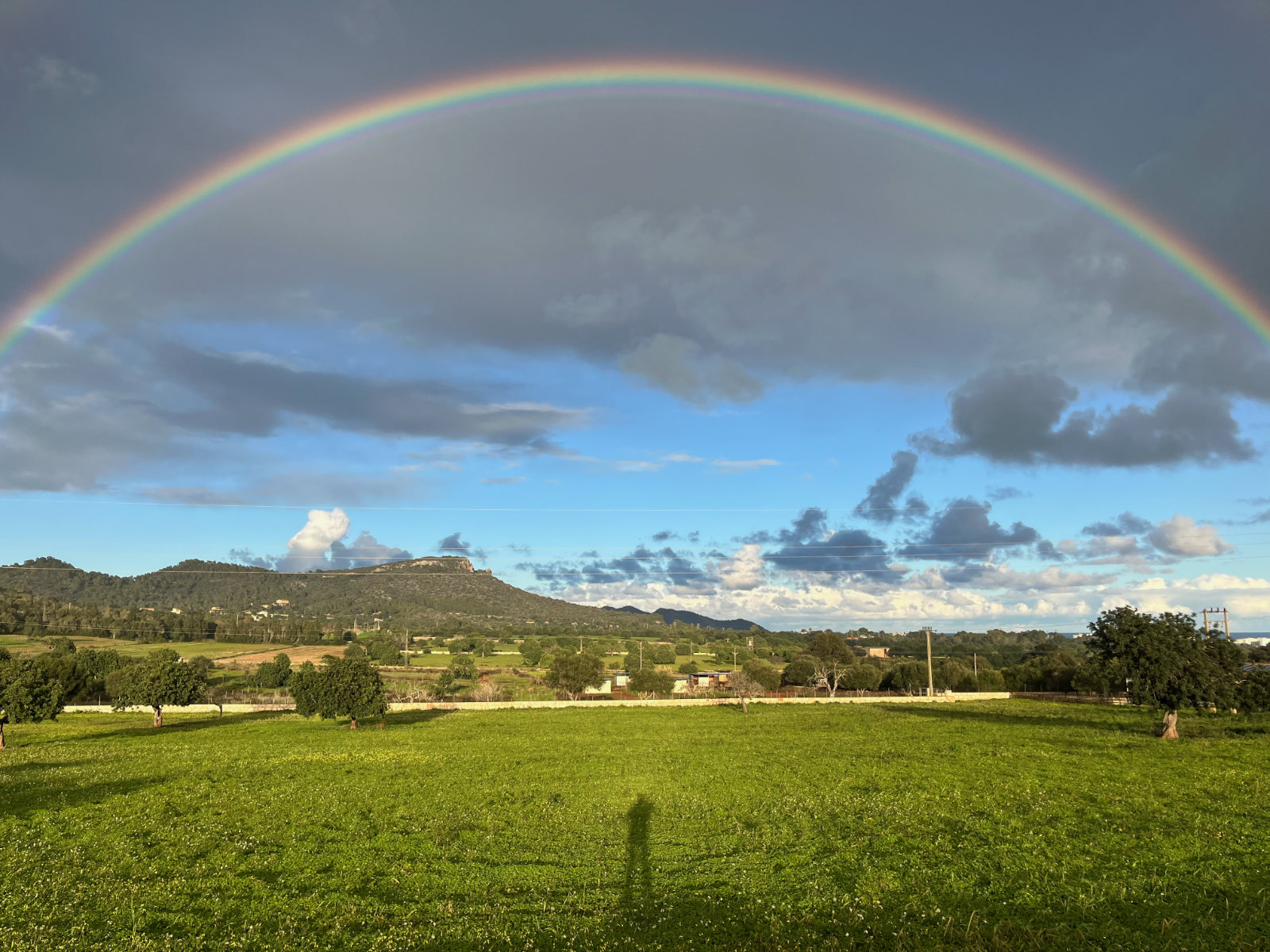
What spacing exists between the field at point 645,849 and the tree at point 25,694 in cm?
865

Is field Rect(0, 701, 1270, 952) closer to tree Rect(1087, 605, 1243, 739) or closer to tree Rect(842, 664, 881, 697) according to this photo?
tree Rect(1087, 605, 1243, 739)

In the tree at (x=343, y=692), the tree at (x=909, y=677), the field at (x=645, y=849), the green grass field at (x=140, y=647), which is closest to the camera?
the field at (x=645, y=849)

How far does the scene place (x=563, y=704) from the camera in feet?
267

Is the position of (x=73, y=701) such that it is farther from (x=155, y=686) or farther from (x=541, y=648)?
(x=541, y=648)

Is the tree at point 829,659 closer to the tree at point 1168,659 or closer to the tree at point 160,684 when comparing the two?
the tree at point 1168,659

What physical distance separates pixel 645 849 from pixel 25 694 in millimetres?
48762

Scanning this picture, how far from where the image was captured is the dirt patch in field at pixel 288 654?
135250 mm

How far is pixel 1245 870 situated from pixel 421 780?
27.7m

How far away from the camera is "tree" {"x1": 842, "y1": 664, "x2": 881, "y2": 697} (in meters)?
124

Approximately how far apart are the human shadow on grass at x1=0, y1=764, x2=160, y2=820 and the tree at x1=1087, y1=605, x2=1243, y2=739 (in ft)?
169

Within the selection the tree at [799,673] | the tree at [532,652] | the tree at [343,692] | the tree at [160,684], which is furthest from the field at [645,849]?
the tree at [532,652]

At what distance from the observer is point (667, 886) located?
16.3 metres

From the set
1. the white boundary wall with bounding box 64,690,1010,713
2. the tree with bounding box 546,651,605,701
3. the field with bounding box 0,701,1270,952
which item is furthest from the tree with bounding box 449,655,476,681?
the field with bounding box 0,701,1270,952

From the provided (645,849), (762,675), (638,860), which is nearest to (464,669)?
(762,675)
